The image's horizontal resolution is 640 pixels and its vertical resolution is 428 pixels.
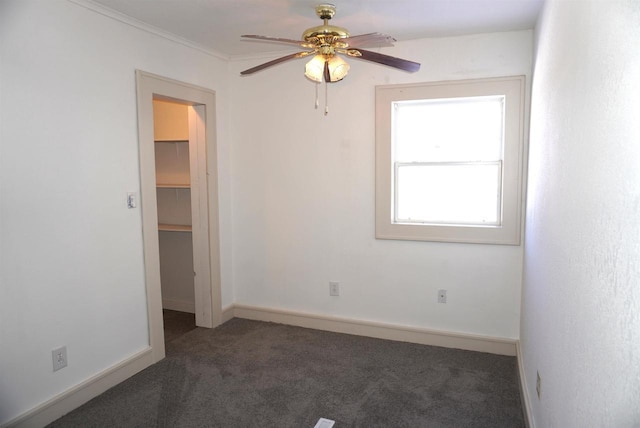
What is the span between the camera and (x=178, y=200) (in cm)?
464

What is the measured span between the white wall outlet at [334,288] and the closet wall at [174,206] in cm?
→ 158

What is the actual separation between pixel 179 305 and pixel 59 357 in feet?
6.81

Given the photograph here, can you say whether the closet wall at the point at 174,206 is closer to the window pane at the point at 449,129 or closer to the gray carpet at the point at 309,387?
the gray carpet at the point at 309,387

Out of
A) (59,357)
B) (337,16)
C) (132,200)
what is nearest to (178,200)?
(132,200)

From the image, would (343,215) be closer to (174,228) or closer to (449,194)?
(449,194)

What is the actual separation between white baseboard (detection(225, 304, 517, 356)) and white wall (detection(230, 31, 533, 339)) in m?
0.06

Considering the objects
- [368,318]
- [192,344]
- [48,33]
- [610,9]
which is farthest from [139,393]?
[610,9]

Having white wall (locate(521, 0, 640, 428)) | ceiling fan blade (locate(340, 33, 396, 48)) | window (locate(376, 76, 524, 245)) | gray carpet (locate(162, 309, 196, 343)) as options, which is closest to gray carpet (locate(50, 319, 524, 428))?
gray carpet (locate(162, 309, 196, 343))

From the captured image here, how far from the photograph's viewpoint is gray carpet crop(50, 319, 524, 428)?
2.59m

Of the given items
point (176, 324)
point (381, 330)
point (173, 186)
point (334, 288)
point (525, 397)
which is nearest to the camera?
point (525, 397)

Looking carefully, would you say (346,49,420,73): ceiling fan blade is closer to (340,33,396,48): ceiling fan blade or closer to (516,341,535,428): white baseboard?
(340,33,396,48): ceiling fan blade

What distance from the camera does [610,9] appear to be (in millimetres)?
1107

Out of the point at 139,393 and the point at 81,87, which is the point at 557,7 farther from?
the point at 139,393

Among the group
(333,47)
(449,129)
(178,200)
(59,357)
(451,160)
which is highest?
(333,47)
